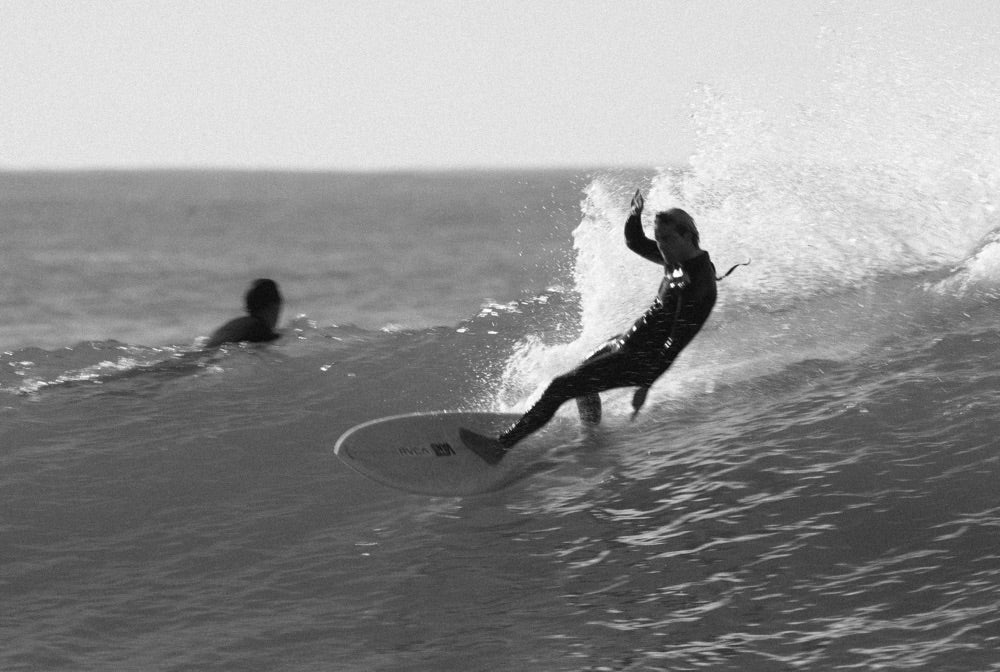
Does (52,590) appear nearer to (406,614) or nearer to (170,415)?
(406,614)

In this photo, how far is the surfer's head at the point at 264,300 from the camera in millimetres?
10375

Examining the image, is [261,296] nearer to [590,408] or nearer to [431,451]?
[431,451]

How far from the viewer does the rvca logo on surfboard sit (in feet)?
23.7

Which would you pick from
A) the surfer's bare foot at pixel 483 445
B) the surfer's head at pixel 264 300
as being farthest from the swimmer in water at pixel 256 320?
the surfer's bare foot at pixel 483 445

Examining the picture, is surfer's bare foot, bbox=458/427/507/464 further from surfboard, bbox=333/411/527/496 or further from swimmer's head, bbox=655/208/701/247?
swimmer's head, bbox=655/208/701/247

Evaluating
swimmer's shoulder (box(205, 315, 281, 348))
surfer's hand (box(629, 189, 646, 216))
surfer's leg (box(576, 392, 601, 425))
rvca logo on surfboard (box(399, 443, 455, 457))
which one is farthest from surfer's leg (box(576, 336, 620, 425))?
swimmer's shoulder (box(205, 315, 281, 348))

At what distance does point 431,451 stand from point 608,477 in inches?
48.0

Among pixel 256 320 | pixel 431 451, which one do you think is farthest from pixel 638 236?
pixel 256 320

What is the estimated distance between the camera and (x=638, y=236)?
24.2 feet

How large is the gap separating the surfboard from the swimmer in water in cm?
351

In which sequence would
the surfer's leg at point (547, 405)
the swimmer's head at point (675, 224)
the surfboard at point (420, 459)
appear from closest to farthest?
the swimmer's head at point (675, 224)
the surfer's leg at point (547, 405)
the surfboard at point (420, 459)

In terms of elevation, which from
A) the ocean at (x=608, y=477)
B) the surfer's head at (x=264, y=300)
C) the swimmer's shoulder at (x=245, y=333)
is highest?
the surfer's head at (x=264, y=300)

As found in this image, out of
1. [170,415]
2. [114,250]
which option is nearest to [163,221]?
[114,250]

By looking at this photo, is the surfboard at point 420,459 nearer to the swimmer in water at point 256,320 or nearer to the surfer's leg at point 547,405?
the surfer's leg at point 547,405
